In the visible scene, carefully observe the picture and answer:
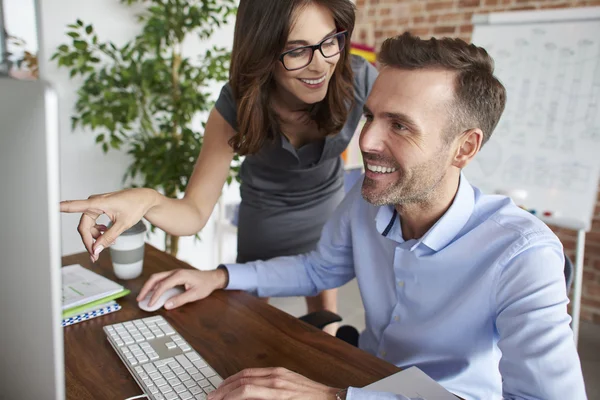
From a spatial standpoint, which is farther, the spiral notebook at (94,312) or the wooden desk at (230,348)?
the spiral notebook at (94,312)

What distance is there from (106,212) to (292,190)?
79 cm

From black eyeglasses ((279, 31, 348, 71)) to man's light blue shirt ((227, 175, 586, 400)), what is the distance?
1.26 feet

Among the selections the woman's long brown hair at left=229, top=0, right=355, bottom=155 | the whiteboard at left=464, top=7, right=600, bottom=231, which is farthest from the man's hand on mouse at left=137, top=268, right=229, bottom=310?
the whiteboard at left=464, top=7, right=600, bottom=231

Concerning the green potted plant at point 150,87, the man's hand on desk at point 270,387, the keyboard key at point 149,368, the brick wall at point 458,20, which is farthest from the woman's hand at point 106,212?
the brick wall at point 458,20

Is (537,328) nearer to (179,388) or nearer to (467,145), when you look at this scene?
(467,145)

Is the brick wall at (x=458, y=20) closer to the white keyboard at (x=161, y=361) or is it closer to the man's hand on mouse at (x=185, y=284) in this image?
the man's hand on mouse at (x=185, y=284)

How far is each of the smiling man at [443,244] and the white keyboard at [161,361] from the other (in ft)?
0.48

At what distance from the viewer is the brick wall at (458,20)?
2.81 metres

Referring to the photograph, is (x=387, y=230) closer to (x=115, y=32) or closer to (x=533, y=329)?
(x=533, y=329)

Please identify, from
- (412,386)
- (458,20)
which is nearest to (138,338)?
(412,386)

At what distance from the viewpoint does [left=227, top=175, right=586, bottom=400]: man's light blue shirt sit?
2.66 feet

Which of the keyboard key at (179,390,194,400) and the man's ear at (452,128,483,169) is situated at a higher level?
the man's ear at (452,128,483,169)

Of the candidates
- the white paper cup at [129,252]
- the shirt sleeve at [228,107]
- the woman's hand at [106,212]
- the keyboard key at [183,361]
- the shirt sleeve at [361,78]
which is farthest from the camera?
the shirt sleeve at [361,78]

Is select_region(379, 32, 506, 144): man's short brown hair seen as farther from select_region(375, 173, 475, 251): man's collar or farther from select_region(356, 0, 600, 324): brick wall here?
select_region(356, 0, 600, 324): brick wall
